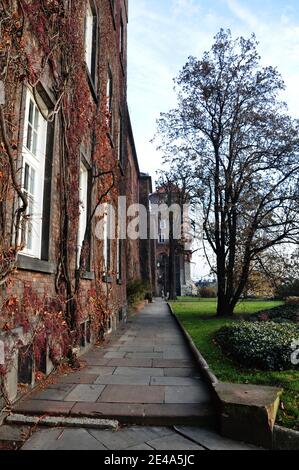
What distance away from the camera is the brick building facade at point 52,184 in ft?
14.0

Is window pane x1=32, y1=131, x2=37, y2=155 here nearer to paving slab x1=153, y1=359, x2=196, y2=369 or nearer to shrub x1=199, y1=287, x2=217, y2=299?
paving slab x1=153, y1=359, x2=196, y2=369

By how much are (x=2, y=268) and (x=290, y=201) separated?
41.7 ft

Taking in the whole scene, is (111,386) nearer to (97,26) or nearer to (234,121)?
(97,26)

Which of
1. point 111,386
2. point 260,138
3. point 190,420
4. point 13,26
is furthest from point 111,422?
point 260,138

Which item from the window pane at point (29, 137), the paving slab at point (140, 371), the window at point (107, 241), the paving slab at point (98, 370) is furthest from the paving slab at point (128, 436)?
the window at point (107, 241)

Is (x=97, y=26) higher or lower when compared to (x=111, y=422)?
higher

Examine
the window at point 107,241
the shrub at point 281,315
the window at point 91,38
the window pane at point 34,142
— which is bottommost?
the shrub at point 281,315

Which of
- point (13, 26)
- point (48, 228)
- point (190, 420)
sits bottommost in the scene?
point (190, 420)

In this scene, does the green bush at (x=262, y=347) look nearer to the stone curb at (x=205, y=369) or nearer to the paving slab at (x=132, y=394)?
the stone curb at (x=205, y=369)

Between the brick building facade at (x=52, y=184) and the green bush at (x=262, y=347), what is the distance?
2845mm

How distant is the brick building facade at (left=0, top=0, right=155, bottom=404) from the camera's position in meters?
4.27

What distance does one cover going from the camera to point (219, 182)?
15359mm

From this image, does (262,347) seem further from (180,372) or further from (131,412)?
(131,412)

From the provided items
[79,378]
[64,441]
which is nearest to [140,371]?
[79,378]
